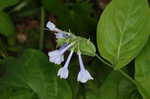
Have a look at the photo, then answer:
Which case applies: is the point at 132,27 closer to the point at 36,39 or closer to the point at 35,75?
the point at 35,75

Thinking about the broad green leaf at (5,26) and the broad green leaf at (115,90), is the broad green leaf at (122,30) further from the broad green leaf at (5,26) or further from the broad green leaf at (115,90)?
the broad green leaf at (5,26)

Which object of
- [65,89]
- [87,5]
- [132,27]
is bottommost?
[65,89]

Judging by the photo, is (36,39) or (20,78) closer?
(20,78)

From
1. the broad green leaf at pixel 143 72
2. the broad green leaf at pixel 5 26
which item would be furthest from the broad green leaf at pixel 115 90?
the broad green leaf at pixel 5 26

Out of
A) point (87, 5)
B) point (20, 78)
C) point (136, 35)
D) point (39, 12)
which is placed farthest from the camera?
point (39, 12)

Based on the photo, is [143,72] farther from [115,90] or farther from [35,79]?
[35,79]

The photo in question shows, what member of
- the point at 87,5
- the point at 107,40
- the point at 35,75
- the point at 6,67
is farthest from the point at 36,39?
the point at 107,40
